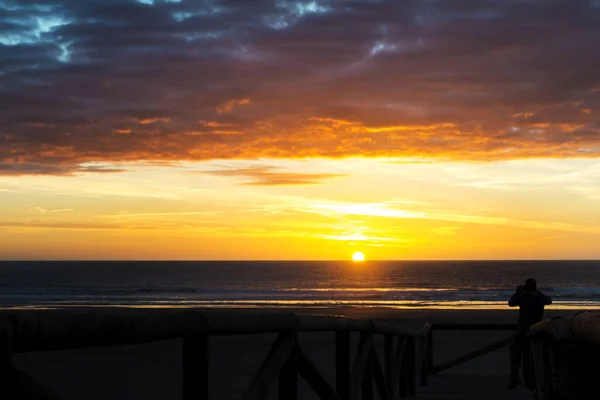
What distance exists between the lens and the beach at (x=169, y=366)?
11070 millimetres

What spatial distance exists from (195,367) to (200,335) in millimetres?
140

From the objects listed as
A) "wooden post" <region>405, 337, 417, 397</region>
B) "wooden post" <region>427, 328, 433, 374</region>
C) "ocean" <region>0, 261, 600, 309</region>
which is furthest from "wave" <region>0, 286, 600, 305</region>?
"wooden post" <region>405, 337, 417, 397</region>

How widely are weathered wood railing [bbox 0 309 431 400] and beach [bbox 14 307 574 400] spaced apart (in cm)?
364

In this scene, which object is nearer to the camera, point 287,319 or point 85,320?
point 85,320

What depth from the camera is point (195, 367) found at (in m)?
3.04

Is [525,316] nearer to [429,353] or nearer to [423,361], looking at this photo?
[423,361]

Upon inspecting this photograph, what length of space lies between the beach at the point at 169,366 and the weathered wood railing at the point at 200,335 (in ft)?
11.9

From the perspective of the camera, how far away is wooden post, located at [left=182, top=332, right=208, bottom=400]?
3.02 meters

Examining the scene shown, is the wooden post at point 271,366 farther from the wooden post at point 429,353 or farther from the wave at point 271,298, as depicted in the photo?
the wave at point 271,298

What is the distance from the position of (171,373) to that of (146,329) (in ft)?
35.9

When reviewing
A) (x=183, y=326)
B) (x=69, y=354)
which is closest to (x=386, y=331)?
(x=183, y=326)

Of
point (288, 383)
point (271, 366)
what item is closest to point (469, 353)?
point (288, 383)

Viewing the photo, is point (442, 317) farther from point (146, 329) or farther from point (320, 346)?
point (146, 329)

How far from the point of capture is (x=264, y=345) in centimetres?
1878
